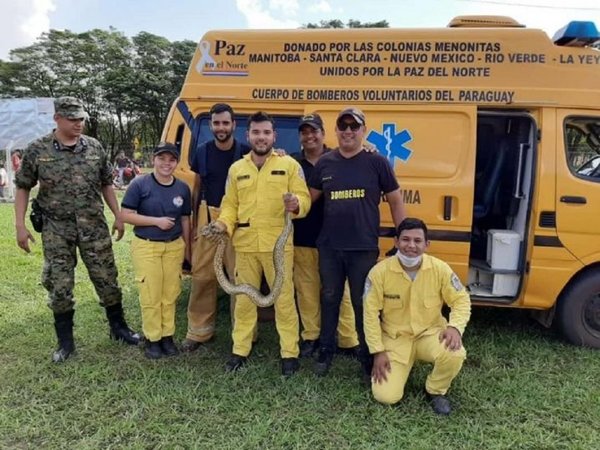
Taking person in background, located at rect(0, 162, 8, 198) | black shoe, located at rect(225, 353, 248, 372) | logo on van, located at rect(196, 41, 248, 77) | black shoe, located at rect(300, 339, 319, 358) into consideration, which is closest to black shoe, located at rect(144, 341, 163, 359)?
black shoe, located at rect(225, 353, 248, 372)

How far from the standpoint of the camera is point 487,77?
12.1 ft

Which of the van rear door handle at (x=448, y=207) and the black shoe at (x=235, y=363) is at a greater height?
the van rear door handle at (x=448, y=207)

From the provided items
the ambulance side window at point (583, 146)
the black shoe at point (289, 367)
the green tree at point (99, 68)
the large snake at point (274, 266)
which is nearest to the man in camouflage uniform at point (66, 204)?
the large snake at point (274, 266)

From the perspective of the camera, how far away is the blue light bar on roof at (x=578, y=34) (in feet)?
11.7

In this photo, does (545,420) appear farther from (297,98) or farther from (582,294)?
(297,98)

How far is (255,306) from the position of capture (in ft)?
11.3


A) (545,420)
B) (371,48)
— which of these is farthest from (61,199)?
(545,420)

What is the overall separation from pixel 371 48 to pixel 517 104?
45.3 inches

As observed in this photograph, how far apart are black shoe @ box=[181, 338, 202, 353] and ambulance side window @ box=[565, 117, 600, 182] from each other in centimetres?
307

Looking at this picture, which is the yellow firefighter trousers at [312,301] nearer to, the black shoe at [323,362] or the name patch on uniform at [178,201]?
the black shoe at [323,362]

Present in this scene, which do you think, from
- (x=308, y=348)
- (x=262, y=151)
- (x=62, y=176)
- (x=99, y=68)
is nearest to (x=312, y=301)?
(x=308, y=348)

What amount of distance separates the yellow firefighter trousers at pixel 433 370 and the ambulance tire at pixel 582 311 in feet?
4.42

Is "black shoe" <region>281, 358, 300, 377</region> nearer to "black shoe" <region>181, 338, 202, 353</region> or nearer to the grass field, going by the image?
the grass field

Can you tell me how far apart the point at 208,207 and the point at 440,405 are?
6.84 feet
